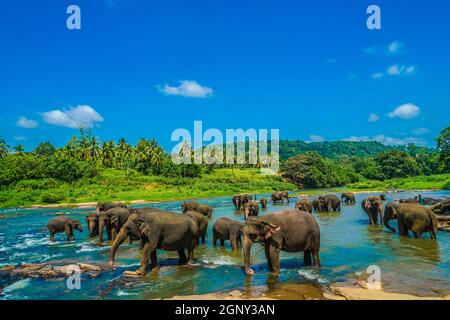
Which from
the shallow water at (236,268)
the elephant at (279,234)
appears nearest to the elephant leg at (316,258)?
the elephant at (279,234)

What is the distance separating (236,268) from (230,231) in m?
3.76

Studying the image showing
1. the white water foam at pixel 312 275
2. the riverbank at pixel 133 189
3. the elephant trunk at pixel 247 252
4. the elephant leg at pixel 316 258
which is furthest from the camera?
the riverbank at pixel 133 189

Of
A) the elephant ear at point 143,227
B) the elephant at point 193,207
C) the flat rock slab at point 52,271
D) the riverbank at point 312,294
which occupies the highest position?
the elephant ear at point 143,227

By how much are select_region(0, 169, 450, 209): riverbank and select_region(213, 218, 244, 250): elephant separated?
35230 millimetres

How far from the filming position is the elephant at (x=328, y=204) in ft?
102

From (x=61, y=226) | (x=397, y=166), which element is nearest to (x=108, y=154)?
(x=61, y=226)

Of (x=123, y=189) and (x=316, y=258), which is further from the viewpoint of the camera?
(x=123, y=189)

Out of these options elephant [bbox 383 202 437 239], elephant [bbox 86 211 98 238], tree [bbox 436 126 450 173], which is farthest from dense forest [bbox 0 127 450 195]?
elephant [bbox 383 202 437 239]

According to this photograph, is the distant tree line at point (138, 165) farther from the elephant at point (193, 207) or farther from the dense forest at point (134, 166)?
the elephant at point (193, 207)

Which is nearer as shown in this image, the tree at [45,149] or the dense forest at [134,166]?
the dense forest at [134,166]

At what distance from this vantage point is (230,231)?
16.0 meters

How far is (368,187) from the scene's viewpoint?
7950cm

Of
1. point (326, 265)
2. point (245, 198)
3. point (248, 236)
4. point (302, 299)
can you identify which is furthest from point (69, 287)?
point (245, 198)

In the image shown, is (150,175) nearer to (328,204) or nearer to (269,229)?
(328,204)
